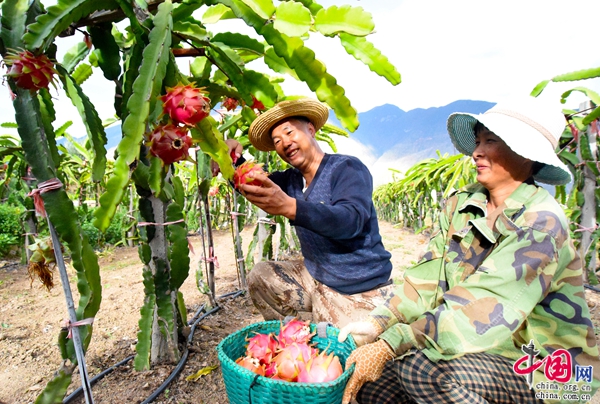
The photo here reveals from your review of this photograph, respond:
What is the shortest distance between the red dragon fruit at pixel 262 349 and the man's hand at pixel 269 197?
1.59ft

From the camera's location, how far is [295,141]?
1859 mm

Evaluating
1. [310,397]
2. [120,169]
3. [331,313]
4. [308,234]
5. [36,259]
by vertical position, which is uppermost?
[120,169]

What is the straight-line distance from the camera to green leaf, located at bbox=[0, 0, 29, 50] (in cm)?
111

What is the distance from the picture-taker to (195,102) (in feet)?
3.80

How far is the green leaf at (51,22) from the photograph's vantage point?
3.55 ft

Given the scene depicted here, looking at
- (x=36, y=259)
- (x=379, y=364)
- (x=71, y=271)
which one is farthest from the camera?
(x=71, y=271)

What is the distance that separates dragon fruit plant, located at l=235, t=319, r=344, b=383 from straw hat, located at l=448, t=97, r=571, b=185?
0.97 meters

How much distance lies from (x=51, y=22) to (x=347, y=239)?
146 centimetres

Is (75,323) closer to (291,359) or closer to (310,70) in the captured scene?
(291,359)

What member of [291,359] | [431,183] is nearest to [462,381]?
[291,359]

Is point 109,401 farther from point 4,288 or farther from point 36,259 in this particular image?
point 4,288

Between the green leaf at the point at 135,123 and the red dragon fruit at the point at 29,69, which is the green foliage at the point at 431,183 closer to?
the green leaf at the point at 135,123

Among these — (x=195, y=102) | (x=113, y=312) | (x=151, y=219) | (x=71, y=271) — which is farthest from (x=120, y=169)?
(x=71, y=271)

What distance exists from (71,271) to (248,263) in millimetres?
2635
